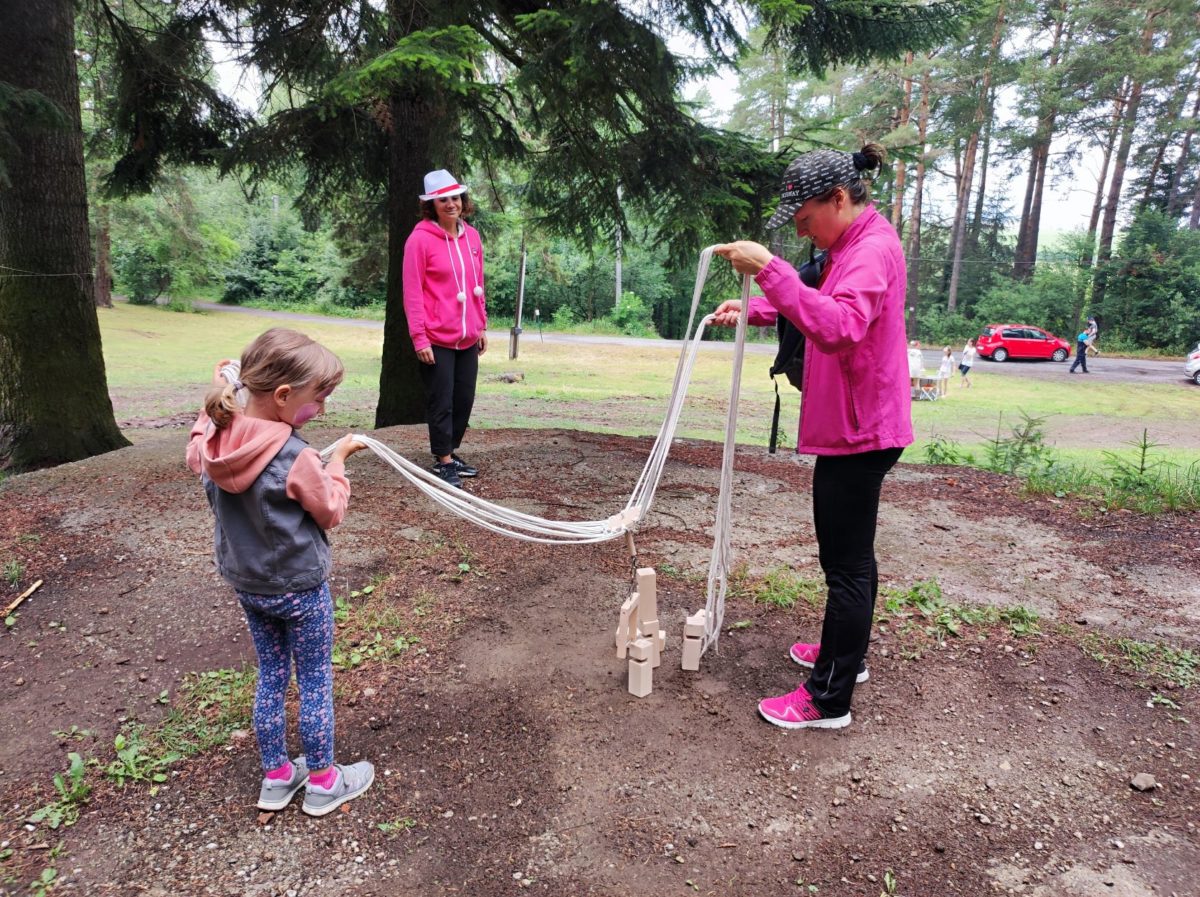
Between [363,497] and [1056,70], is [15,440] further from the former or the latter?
[1056,70]

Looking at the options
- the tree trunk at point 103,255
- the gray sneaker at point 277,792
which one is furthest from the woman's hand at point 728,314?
the tree trunk at point 103,255

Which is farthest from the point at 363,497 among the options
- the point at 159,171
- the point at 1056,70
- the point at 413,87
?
the point at 1056,70

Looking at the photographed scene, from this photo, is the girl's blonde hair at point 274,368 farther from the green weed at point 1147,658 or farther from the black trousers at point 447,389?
the green weed at point 1147,658

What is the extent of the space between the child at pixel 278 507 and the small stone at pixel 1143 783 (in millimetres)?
2513

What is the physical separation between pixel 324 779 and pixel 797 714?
1.57 meters

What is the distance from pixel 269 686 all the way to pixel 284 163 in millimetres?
5868

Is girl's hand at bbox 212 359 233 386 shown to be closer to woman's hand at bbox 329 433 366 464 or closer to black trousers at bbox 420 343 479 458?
woman's hand at bbox 329 433 366 464

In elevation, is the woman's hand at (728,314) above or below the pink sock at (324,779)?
above

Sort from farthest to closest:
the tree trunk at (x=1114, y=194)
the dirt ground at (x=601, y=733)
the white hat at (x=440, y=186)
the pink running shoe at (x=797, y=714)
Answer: the tree trunk at (x=1114, y=194), the white hat at (x=440, y=186), the pink running shoe at (x=797, y=714), the dirt ground at (x=601, y=733)

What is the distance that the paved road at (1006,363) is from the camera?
2220 cm

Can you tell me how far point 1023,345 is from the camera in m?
26.1

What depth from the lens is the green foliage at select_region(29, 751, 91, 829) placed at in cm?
213

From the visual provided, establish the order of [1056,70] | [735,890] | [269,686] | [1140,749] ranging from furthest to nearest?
[1056,70], [1140,749], [269,686], [735,890]

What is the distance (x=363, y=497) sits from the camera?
15.1 ft
